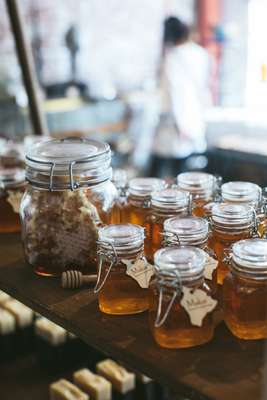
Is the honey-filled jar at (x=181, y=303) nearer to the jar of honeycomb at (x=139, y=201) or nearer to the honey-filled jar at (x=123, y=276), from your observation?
the honey-filled jar at (x=123, y=276)

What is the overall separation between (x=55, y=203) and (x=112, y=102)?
151 inches

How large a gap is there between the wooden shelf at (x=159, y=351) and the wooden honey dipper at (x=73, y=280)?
0.01 metres

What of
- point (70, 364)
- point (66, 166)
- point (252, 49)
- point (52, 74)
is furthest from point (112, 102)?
point (66, 166)

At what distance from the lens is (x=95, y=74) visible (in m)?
5.51

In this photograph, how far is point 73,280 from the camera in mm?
1193

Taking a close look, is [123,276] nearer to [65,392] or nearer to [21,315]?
[65,392]

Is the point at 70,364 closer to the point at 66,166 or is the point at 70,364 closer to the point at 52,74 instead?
the point at 66,166

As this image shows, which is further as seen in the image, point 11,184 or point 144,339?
point 11,184

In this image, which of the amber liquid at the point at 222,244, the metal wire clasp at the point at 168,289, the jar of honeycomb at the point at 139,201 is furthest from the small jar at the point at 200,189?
the metal wire clasp at the point at 168,289

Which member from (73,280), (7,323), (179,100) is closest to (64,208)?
(73,280)

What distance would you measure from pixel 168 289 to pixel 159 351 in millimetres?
98

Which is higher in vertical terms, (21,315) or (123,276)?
(123,276)

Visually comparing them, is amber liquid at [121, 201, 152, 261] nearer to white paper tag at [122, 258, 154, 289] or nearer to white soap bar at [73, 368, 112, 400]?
white paper tag at [122, 258, 154, 289]

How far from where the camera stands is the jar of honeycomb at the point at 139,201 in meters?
1.33
